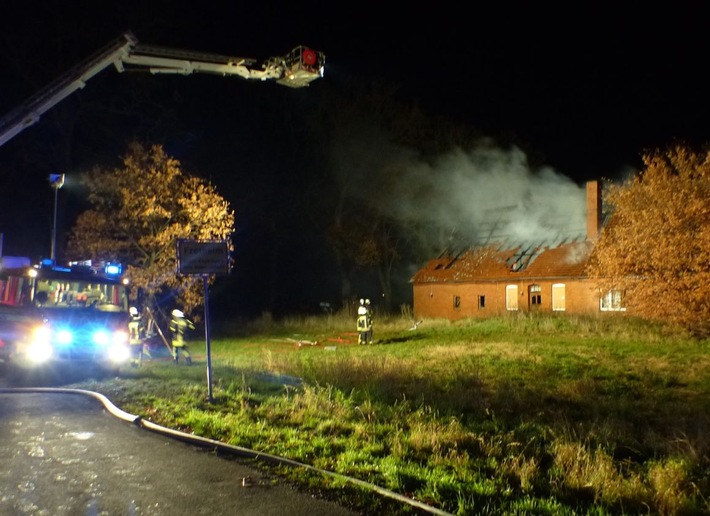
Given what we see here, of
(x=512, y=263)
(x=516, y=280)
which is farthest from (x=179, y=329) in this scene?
(x=512, y=263)

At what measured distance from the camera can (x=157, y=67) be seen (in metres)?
14.4

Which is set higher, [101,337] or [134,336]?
[101,337]

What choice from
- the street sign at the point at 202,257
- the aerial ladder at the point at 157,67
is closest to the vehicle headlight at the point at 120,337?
the aerial ladder at the point at 157,67

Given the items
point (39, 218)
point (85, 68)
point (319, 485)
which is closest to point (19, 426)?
point (319, 485)

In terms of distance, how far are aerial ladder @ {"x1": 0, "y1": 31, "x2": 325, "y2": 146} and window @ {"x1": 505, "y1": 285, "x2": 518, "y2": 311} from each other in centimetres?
2113

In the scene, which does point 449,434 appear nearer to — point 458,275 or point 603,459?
point 603,459

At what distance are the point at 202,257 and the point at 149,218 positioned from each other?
12.1 meters

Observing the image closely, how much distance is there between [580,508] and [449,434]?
251 cm

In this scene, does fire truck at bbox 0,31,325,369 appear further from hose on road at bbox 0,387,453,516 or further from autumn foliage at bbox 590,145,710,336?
autumn foliage at bbox 590,145,710,336

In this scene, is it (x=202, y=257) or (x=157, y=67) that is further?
(x=157, y=67)

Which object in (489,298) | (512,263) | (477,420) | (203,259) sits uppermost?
(512,263)

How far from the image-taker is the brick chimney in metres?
30.0

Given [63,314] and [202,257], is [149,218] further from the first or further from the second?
[202,257]

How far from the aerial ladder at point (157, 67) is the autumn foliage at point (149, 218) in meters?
6.93
